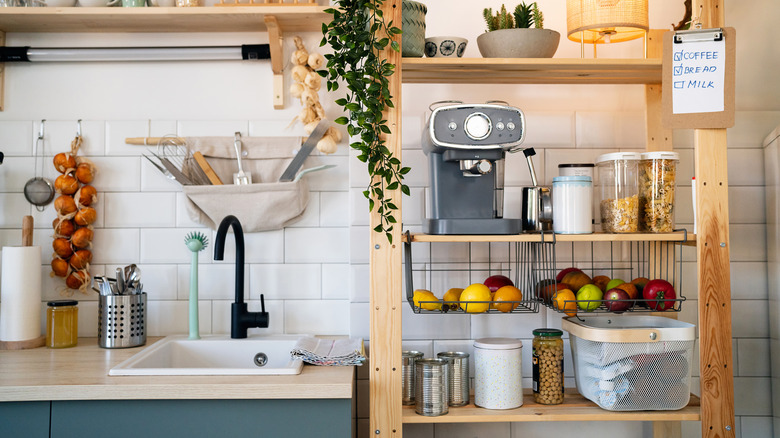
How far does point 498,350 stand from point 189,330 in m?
0.97

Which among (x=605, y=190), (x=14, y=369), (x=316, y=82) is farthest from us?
(x=316, y=82)

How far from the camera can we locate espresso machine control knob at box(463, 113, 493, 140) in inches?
60.9

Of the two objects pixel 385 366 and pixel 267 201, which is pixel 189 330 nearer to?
pixel 267 201

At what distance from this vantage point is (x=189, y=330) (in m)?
1.96

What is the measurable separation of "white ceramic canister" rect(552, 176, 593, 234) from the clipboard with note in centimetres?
26

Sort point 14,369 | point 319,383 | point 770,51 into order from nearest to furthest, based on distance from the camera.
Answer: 1. point 319,383
2. point 14,369
3. point 770,51

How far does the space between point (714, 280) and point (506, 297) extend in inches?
20.5

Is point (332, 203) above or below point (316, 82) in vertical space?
below

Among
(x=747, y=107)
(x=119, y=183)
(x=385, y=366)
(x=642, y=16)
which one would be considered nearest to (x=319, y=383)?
(x=385, y=366)

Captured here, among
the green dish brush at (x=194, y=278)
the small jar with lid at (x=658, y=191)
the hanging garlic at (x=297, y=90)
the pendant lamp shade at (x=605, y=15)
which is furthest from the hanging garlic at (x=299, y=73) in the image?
the small jar with lid at (x=658, y=191)

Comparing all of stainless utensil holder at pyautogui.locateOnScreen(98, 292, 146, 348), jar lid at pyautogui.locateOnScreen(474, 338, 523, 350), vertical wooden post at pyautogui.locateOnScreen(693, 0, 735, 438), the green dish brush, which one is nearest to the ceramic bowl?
vertical wooden post at pyautogui.locateOnScreen(693, 0, 735, 438)

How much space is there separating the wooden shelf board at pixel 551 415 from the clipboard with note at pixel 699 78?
0.73 m

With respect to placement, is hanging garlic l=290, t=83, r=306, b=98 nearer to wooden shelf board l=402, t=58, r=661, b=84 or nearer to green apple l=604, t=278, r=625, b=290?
wooden shelf board l=402, t=58, r=661, b=84

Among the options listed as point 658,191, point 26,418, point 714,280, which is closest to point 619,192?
point 658,191
